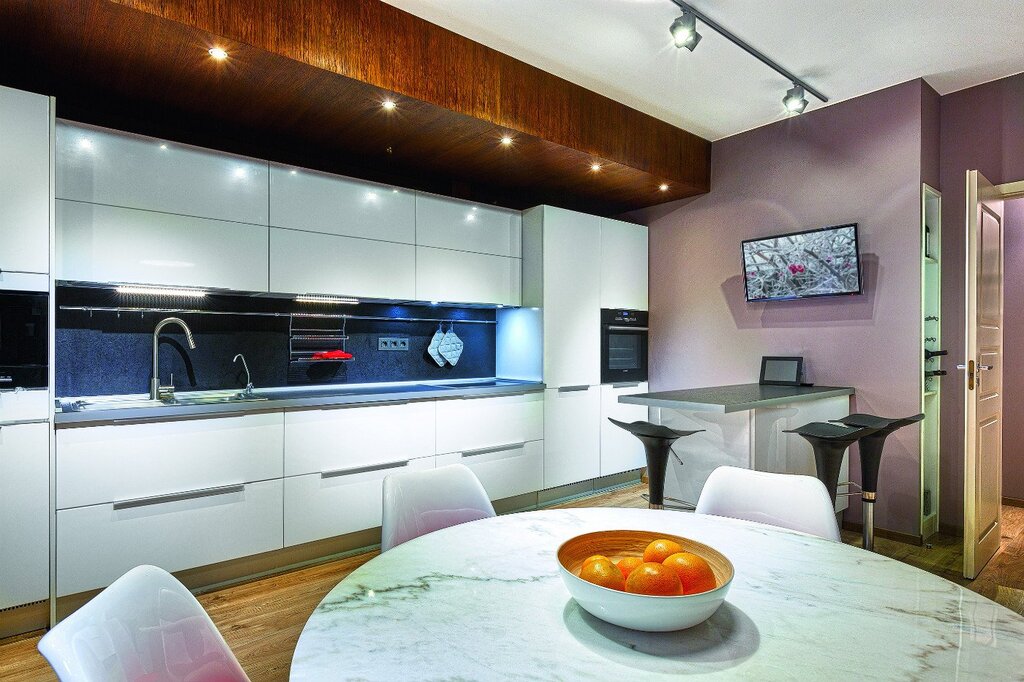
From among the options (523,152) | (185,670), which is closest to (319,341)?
(523,152)

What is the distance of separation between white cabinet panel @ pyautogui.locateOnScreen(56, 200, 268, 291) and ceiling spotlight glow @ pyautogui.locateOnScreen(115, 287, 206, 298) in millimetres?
124

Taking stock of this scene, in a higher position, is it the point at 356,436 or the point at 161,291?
the point at 161,291

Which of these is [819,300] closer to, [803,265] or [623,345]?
[803,265]

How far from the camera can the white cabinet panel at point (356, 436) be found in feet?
9.39

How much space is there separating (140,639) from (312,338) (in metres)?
2.73

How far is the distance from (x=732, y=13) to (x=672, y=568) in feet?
8.85

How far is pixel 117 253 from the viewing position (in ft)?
8.42

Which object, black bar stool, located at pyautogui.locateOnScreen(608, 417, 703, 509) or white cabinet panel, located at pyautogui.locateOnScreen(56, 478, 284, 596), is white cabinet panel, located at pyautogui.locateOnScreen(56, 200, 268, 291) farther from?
black bar stool, located at pyautogui.locateOnScreen(608, 417, 703, 509)

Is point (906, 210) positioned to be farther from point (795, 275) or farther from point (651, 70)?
point (651, 70)

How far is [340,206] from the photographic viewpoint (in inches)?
128

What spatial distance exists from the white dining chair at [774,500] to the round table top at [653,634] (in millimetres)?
358

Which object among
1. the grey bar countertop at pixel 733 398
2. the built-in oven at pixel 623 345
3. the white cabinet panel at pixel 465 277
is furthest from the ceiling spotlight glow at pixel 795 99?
the white cabinet panel at pixel 465 277

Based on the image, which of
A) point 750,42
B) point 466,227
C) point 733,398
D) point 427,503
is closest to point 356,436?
point 427,503

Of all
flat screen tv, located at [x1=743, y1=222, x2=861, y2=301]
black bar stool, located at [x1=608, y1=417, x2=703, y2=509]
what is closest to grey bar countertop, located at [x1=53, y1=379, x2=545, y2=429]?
black bar stool, located at [x1=608, y1=417, x2=703, y2=509]
